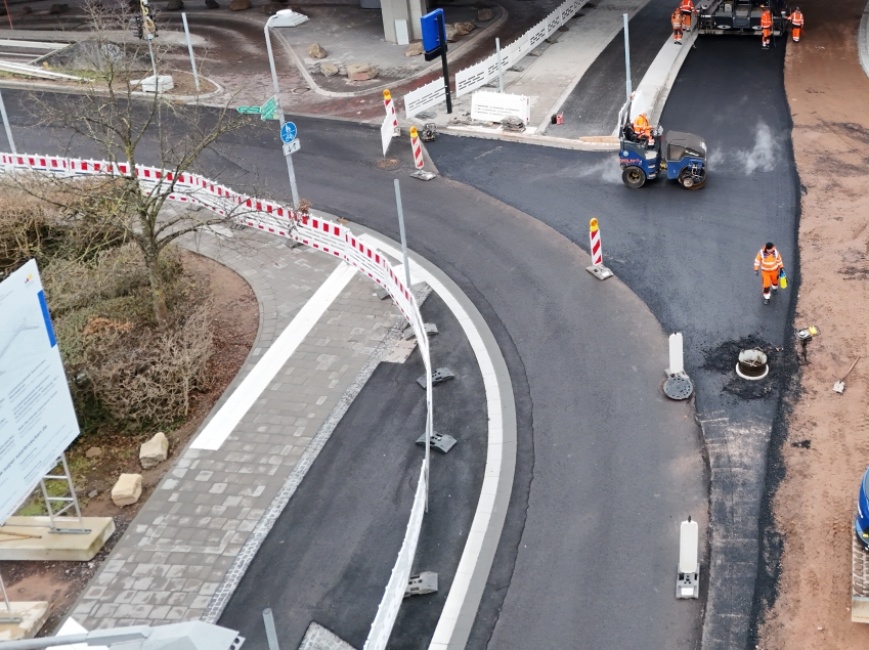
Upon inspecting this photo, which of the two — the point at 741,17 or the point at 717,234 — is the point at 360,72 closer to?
the point at 741,17

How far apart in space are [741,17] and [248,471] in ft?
90.8

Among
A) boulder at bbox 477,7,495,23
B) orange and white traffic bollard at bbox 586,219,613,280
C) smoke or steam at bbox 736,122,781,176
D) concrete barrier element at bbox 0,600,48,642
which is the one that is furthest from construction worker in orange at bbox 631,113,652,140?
concrete barrier element at bbox 0,600,48,642

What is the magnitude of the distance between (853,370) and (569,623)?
329 inches

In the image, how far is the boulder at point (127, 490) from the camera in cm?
1781

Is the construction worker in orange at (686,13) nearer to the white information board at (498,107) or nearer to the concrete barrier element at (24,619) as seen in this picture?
the white information board at (498,107)

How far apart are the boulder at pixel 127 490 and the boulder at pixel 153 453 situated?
0.66 metres

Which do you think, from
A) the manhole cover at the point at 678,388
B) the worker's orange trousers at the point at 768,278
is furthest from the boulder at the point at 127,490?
the worker's orange trousers at the point at 768,278

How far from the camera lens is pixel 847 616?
14469 mm

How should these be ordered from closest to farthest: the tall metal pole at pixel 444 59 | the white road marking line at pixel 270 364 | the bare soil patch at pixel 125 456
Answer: the bare soil patch at pixel 125 456 < the white road marking line at pixel 270 364 < the tall metal pole at pixel 444 59

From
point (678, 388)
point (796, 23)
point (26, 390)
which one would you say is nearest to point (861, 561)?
point (678, 388)

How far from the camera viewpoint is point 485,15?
138 feet

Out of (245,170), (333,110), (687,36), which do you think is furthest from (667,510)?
(687,36)

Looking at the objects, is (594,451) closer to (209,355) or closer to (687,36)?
(209,355)

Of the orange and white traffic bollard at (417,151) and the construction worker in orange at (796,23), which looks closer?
the orange and white traffic bollard at (417,151)
